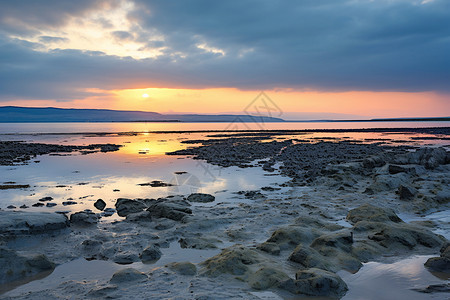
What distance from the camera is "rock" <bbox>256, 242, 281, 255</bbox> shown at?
7.15m

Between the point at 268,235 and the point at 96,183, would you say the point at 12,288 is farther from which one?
the point at 96,183

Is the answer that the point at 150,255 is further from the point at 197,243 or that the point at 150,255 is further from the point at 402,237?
the point at 402,237

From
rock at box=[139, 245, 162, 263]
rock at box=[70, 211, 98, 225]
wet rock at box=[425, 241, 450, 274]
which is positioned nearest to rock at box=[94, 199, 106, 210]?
rock at box=[70, 211, 98, 225]

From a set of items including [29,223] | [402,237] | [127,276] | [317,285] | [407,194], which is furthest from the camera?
[407,194]

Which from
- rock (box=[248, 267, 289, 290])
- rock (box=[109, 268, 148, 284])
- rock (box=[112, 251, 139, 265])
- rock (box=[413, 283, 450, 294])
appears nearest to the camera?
rock (box=[413, 283, 450, 294])

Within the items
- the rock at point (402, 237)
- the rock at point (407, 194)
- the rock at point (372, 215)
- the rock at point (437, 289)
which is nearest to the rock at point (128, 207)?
the rock at point (372, 215)

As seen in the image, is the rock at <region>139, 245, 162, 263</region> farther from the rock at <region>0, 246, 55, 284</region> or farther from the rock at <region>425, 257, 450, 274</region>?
the rock at <region>425, 257, 450, 274</region>

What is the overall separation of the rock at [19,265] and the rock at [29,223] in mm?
1796

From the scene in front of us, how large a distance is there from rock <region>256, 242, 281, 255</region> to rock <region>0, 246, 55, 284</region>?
476 cm

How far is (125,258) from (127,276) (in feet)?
3.83

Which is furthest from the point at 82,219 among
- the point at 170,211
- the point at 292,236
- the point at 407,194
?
the point at 407,194

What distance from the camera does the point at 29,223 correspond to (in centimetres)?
827

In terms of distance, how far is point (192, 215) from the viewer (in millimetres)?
10180

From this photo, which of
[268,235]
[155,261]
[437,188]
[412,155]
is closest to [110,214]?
[155,261]
